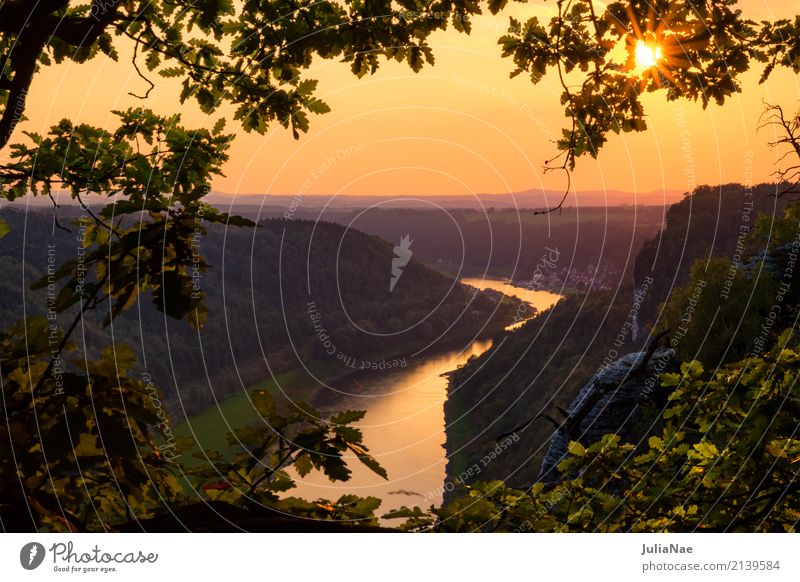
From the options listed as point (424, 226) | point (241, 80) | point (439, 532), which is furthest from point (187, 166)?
point (424, 226)

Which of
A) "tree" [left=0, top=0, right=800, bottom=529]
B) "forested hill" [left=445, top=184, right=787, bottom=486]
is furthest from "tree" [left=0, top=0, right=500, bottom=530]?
"forested hill" [left=445, top=184, right=787, bottom=486]

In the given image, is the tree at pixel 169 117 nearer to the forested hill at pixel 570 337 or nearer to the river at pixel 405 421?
the river at pixel 405 421

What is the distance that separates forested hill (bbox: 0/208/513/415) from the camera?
130 meters

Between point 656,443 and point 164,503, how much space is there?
21.2 ft

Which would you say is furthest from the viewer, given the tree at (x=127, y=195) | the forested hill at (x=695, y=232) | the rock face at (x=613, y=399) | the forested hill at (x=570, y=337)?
A: the forested hill at (x=695, y=232)

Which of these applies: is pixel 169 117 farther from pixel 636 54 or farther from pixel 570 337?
pixel 570 337

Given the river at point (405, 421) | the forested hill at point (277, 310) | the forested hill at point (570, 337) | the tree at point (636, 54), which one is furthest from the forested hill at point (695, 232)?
the tree at point (636, 54)

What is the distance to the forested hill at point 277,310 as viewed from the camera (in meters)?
130

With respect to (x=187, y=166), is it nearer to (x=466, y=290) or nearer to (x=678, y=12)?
(x=678, y=12)

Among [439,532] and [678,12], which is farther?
[678,12]

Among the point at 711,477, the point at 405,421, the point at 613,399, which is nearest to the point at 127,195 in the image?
the point at 711,477

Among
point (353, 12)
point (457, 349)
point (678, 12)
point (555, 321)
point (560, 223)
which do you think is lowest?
point (457, 349)

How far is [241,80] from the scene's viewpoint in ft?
38.2

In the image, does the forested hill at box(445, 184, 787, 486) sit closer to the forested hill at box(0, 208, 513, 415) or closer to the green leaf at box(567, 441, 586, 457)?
the forested hill at box(0, 208, 513, 415)
